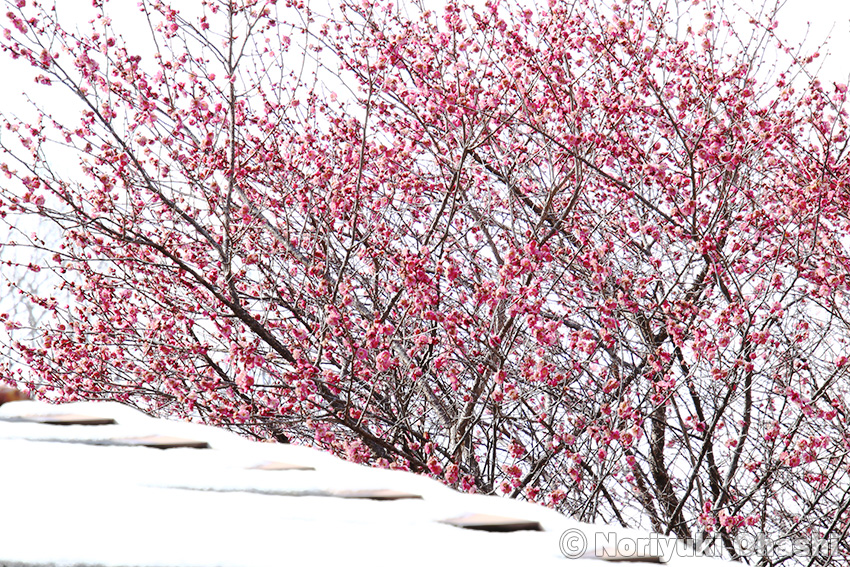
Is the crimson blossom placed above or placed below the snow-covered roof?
above

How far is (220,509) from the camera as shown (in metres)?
1.59

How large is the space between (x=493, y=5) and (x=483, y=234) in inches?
76.0

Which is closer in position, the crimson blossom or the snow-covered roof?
the snow-covered roof

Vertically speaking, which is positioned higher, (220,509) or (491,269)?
(491,269)

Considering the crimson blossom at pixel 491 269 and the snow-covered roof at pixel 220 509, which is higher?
the crimson blossom at pixel 491 269

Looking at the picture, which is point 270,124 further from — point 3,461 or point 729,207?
point 3,461

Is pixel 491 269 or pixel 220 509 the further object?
pixel 491 269

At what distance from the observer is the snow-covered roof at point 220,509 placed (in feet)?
4.46

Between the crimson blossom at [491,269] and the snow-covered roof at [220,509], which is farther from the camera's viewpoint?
the crimson blossom at [491,269]

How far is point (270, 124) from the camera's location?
22.8ft

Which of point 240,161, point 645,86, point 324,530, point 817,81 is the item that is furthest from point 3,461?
point 817,81

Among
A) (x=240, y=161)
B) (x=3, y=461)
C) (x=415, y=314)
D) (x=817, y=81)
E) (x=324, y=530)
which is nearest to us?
(x=324, y=530)

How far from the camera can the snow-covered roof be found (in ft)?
4.46

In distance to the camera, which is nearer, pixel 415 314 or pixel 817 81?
pixel 415 314
